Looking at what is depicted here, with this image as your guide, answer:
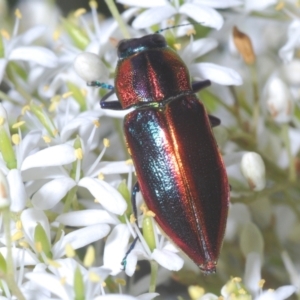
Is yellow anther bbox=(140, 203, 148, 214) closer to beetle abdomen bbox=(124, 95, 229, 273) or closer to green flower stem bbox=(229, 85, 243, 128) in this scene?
beetle abdomen bbox=(124, 95, 229, 273)

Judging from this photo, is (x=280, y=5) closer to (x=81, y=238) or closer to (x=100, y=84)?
(x=100, y=84)

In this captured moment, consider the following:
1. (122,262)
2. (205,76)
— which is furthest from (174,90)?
(122,262)

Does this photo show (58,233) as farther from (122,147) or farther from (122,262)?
(122,147)

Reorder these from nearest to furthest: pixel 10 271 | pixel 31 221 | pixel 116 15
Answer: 1. pixel 10 271
2. pixel 31 221
3. pixel 116 15

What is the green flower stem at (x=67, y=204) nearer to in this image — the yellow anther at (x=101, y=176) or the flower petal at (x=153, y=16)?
the yellow anther at (x=101, y=176)

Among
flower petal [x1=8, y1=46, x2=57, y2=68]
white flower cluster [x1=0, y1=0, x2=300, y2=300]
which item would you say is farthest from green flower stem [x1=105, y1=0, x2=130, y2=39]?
flower petal [x1=8, y1=46, x2=57, y2=68]

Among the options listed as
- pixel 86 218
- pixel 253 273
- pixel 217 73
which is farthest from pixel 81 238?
pixel 217 73

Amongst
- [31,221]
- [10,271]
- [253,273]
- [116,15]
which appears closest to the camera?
[10,271]
